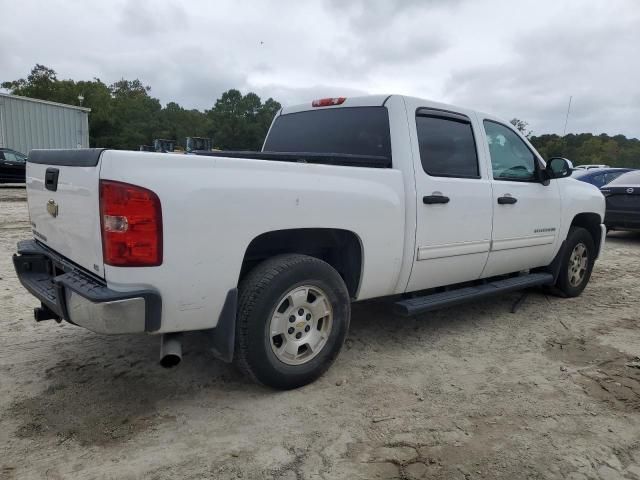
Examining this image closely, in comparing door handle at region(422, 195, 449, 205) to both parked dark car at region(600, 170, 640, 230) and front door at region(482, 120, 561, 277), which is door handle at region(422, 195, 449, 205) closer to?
front door at region(482, 120, 561, 277)

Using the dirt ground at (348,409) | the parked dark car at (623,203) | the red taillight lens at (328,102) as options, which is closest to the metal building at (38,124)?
the dirt ground at (348,409)

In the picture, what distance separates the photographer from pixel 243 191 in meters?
2.69

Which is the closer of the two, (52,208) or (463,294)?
(52,208)

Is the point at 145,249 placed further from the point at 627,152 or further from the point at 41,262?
the point at 627,152

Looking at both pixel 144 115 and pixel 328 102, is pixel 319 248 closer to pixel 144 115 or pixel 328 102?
pixel 328 102

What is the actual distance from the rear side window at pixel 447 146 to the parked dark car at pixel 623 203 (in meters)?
7.08

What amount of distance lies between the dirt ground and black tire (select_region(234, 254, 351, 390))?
5.7 inches

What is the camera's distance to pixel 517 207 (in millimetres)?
4434

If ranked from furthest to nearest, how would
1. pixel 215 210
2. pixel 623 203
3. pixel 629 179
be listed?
pixel 629 179 < pixel 623 203 < pixel 215 210

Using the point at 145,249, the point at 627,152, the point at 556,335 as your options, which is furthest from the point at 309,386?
the point at 627,152

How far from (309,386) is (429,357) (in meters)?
1.05

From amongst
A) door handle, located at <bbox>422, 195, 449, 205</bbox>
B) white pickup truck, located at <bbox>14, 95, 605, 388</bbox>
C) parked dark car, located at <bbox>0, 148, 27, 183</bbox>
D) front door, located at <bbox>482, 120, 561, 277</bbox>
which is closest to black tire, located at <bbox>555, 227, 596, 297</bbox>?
front door, located at <bbox>482, 120, 561, 277</bbox>

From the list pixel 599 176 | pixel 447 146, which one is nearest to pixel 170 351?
pixel 447 146

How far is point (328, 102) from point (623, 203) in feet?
26.3
